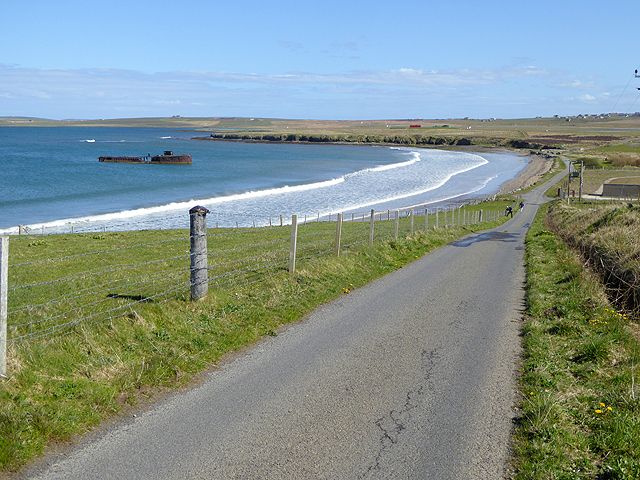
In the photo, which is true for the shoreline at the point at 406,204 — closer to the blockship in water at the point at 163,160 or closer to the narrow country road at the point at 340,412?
the narrow country road at the point at 340,412

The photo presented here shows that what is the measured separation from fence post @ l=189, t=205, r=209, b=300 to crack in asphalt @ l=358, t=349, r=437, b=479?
368 centimetres

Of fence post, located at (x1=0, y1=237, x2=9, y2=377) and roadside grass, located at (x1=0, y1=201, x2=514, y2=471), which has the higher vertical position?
fence post, located at (x1=0, y1=237, x2=9, y2=377)

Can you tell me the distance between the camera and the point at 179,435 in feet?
19.2

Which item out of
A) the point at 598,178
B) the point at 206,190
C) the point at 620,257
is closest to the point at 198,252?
the point at 620,257

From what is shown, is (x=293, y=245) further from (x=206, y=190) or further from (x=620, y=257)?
(x=206, y=190)

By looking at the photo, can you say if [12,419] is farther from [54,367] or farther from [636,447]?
[636,447]

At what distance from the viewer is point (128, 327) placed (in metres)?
8.27

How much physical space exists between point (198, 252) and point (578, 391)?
537 cm

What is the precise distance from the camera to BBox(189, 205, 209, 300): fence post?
31.7 feet

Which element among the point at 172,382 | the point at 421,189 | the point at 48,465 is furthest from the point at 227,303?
the point at 421,189

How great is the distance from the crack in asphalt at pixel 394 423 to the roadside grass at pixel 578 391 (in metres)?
1.04

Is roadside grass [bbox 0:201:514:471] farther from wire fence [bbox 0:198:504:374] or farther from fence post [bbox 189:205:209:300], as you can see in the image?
fence post [bbox 189:205:209:300]

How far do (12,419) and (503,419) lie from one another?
441 centimetres

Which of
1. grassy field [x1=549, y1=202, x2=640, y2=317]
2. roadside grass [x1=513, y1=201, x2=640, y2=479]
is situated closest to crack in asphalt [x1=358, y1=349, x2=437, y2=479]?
roadside grass [x1=513, y1=201, x2=640, y2=479]
